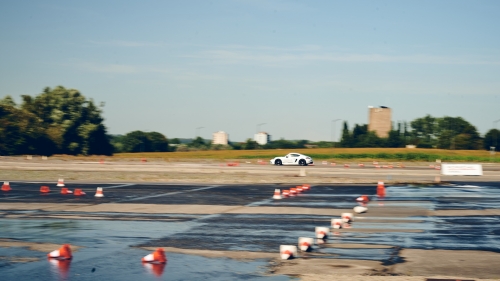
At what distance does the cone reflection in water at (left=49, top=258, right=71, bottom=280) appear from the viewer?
35.2 ft

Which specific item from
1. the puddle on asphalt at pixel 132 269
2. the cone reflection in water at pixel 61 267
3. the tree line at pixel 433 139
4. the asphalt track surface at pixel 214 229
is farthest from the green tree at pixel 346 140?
the cone reflection in water at pixel 61 267

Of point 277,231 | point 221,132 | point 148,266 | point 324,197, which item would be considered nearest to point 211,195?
point 324,197

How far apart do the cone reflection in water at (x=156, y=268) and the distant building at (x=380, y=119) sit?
127439 millimetres

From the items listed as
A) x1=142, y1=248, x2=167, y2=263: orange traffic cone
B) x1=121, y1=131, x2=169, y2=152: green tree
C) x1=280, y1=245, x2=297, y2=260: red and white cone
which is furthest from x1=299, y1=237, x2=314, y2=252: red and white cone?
x1=121, y1=131, x2=169, y2=152: green tree

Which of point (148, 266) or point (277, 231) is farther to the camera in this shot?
point (277, 231)

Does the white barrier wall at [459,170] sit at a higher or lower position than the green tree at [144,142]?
lower

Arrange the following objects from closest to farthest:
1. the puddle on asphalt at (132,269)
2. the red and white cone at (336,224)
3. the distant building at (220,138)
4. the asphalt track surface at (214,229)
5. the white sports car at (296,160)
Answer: the puddle on asphalt at (132,269) → the asphalt track surface at (214,229) → the red and white cone at (336,224) → the white sports car at (296,160) → the distant building at (220,138)

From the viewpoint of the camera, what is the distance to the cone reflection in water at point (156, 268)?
36.3 feet

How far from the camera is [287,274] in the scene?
35.8 ft

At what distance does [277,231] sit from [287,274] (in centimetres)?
543

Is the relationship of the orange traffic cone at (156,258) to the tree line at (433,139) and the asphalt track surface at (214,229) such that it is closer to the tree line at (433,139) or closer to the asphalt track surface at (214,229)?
the asphalt track surface at (214,229)

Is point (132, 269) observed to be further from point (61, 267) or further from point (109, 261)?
point (61, 267)

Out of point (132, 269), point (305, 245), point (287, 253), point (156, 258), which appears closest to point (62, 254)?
point (132, 269)

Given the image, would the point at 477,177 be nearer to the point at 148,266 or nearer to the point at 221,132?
the point at 148,266
